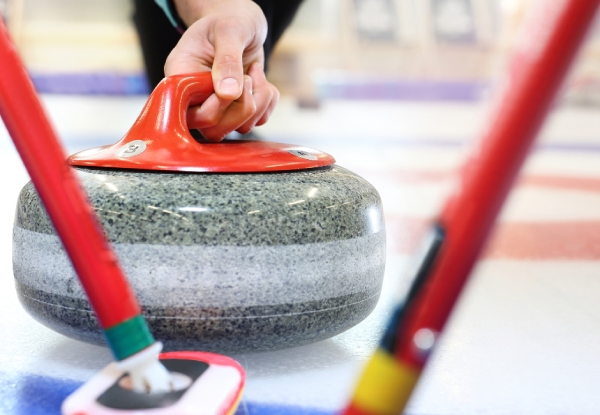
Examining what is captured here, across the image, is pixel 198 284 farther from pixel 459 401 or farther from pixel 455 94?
pixel 455 94

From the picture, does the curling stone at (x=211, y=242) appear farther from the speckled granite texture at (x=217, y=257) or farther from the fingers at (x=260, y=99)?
the fingers at (x=260, y=99)

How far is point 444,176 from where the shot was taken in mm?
2211

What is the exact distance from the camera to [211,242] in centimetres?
57

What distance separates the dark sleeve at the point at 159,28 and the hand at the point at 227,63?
318 mm

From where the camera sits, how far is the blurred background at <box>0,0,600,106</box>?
6.74 m

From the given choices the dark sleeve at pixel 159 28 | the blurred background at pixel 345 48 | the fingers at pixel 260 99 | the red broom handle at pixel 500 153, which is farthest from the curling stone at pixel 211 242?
the blurred background at pixel 345 48

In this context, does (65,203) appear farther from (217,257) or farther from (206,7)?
(206,7)

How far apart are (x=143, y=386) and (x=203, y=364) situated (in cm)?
8

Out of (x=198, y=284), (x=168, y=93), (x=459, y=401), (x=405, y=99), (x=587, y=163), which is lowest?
(x=405, y=99)

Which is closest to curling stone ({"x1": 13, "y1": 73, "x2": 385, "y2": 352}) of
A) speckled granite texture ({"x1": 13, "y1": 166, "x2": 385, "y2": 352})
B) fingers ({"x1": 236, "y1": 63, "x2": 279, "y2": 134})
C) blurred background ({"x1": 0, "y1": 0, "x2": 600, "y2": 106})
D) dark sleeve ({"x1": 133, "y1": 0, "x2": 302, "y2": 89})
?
speckled granite texture ({"x1": 13, "y1": 166, "x2": 385, "y2": 352})

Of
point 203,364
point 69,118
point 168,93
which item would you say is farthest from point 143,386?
point 69,118

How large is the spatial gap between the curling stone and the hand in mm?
45

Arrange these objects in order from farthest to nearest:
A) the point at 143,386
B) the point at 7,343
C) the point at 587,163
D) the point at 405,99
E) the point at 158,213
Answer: the point at 405,99
the point at 587,163
the point at 7,343
the point at 158,213
the point at 143,386

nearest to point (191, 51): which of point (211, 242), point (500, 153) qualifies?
point (211, 242)
